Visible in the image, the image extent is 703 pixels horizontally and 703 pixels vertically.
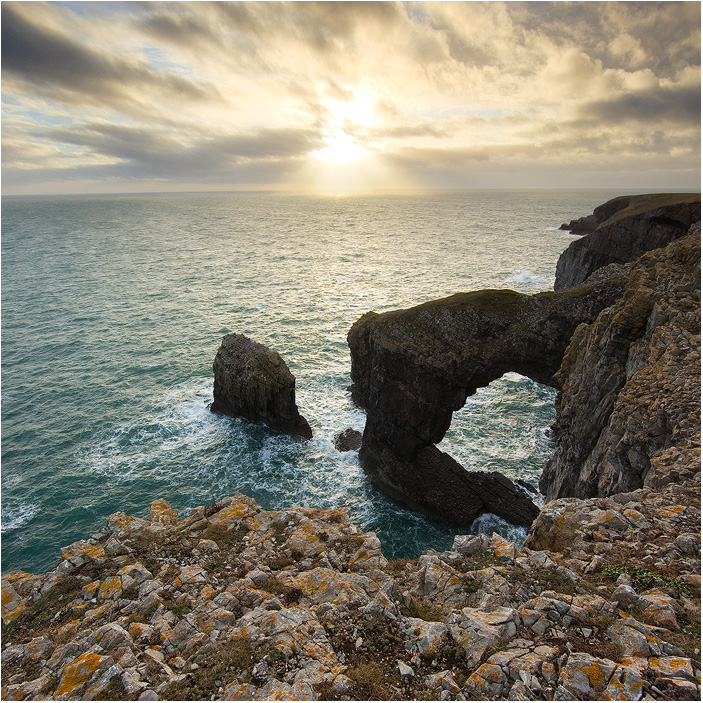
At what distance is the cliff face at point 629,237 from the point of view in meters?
67.9

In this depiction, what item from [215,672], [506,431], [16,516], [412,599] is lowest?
[16,516]

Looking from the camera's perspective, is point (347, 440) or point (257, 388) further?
point (257, 388)

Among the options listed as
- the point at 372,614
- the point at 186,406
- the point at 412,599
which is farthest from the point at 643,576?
the point at 186,406

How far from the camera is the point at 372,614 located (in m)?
11.0

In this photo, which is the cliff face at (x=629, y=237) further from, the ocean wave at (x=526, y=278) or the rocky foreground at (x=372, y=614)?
the rocky foreground at (x=372, y=614)

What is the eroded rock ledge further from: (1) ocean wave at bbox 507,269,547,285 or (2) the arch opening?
(1) ocean wave at bbox 507,269,547,285

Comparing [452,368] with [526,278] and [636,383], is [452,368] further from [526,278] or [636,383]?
[526,278]

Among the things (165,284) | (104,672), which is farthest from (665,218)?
(165,284)

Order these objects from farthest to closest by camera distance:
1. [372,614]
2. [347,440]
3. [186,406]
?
1. [186,406]
2. [347,440]
3. [372,614]

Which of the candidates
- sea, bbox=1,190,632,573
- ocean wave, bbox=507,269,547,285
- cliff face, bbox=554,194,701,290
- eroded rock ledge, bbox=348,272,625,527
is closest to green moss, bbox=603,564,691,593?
sea, bbox=1,190,632,573

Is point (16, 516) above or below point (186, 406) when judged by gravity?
below

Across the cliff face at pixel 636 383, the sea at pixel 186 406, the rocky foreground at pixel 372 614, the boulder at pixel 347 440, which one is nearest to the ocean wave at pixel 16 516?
the sea at pixel 186 406

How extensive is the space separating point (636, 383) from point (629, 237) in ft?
223

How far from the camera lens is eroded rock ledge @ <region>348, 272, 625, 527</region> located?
36500 millimetres
